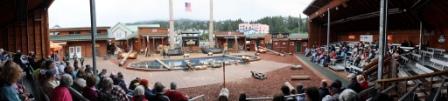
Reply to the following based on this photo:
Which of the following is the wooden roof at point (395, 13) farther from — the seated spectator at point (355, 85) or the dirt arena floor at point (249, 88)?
the seated spectator at point (355, 85)

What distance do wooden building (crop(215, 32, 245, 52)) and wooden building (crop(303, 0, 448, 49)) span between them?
13.4m

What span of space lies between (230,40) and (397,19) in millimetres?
23840

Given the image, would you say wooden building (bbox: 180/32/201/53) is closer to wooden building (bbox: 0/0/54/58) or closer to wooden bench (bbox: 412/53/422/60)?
wooden building (bbox: 0/0/54/58)

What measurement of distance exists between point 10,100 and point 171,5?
1296 inches

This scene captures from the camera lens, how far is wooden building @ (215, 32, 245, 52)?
→ 123ft

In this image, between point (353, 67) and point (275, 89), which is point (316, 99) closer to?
point (275, 89)

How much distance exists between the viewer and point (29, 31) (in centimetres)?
1678

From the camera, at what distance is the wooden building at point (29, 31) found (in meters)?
15.9

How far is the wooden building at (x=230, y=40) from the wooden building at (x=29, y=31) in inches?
874

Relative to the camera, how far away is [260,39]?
39344 millimetres

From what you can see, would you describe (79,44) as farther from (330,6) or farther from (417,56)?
(417,56)

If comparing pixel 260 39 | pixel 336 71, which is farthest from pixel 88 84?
pixel 260 39

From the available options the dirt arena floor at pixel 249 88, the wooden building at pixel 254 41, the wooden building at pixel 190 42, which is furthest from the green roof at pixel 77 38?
the dirt arena floor at pixel 249 88

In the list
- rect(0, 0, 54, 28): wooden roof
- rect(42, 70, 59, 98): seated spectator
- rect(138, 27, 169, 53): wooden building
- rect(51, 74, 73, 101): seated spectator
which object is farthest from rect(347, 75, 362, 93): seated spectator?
rect(138, 27, 169, 53): wooden building
